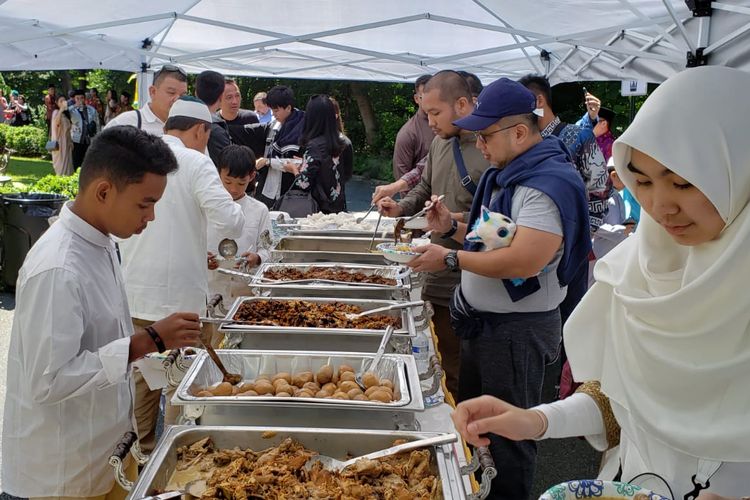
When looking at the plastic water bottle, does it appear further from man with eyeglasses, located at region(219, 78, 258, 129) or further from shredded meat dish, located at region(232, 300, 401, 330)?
man with eyeglasses, located at region(219, 78, 258, 129)

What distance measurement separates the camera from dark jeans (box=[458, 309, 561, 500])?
208 cm

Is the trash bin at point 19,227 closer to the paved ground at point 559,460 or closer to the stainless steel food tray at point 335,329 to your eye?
the paved ground at point 559,460

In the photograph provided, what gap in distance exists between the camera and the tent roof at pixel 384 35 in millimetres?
3674

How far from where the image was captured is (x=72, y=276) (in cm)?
141

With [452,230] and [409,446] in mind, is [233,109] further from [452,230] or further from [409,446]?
[409,446]

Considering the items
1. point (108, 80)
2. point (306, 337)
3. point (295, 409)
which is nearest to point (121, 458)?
point (295, 409)

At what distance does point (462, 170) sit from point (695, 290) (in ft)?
5.66

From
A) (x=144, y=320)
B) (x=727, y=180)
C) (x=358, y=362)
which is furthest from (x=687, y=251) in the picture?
(x=144, y=320)

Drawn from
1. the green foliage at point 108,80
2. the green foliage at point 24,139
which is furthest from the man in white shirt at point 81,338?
the green foliage at point 108,80

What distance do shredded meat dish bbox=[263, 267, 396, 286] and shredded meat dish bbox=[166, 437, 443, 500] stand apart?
1.37 metres

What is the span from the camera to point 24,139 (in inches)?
642

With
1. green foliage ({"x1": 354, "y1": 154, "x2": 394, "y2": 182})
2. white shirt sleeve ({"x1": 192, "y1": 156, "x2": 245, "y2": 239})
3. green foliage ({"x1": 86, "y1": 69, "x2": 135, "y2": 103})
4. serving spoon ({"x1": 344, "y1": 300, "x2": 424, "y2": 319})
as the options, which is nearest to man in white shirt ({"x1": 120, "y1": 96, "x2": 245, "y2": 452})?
white shirt sleeve ({"x1": 192, "y1": 156, "x2": 245, "y2": 239})

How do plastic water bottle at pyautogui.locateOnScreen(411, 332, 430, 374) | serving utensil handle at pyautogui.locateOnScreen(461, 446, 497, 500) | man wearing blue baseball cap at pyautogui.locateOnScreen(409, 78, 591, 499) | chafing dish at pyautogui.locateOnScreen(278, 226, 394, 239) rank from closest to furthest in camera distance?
serving utensil handle at pyautogui.locateOnScreen(461, 446, 497, 500) → man wearing blue baseball cap at pyautogui.locateOnScreen(409, 78, 591, 499) → plastic water bottle at pyautogui.locateOnScreen(411, 332, 430, 374) → chafing dish at pyautogui.locateOnScreen(278, 226, 394, 239)

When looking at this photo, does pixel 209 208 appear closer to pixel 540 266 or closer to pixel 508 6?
pixel 540 266
